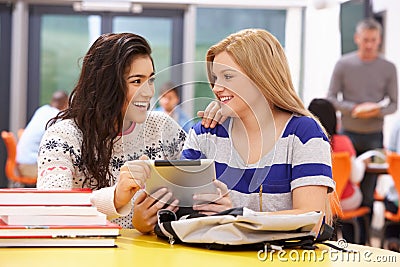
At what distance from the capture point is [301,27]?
8633 mm

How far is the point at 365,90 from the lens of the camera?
6.98 metres

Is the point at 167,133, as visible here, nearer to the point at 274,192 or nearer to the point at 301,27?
the point at 274,192

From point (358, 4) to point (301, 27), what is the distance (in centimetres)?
66

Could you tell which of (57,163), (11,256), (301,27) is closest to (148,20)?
(301,27)

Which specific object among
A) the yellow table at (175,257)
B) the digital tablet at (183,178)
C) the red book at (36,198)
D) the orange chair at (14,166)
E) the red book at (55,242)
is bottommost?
the orange chair at (14,166)

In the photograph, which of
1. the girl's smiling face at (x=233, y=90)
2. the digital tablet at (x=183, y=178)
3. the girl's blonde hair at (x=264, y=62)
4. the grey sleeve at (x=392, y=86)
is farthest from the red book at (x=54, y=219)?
the grey sleeve at (x=392, y=86)

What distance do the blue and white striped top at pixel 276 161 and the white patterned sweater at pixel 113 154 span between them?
2.0 inches

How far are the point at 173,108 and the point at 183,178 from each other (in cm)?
20

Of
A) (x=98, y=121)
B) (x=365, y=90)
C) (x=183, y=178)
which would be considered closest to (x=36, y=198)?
(x=183, y=178)

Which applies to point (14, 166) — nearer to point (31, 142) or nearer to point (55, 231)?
point (31, 142)

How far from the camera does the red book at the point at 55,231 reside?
5.07 ft

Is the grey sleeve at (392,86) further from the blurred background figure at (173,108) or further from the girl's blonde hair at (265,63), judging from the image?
the blurred background figure at (173,108)

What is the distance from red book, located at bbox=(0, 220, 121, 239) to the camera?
154 centimetres

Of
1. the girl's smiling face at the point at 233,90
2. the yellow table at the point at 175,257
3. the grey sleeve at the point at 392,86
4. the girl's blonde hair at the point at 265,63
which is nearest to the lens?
the yellow table at the point at 175,257
